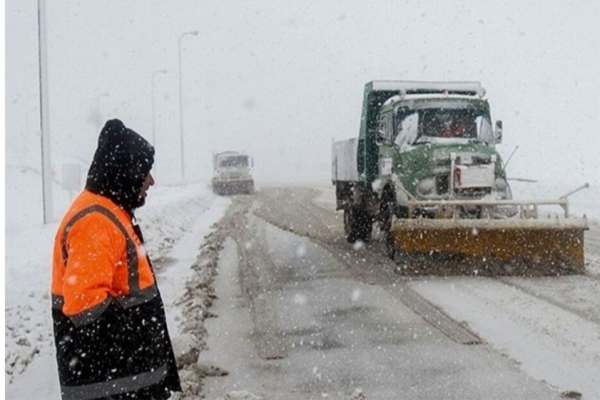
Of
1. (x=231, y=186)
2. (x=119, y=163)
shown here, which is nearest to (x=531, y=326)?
(x=119, y=163)

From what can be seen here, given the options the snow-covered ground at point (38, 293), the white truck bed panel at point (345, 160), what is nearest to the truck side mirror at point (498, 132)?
the white truck bed panel at point (345, 160)

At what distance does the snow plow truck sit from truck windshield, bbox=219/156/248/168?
2693 centimetres

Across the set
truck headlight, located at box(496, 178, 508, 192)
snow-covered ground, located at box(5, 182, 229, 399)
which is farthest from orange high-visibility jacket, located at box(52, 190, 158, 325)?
truck headlight, located at box(496, 178, 508, 192)

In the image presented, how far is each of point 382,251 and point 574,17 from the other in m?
97.8

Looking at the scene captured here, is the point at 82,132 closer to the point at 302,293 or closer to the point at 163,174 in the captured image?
the point at 163,174

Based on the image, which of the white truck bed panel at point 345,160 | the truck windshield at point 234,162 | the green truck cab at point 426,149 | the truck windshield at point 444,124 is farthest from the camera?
the truck windshield at point 234,162

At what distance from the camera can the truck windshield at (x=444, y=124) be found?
13094 mm

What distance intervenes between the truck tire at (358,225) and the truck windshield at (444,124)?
2.88 m

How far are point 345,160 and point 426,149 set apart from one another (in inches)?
154

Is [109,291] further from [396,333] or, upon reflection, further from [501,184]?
[501,184]

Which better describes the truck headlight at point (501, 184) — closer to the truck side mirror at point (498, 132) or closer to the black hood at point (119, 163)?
the truck side mirror at point (498, 132)

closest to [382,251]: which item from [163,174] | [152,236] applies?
[152,236]

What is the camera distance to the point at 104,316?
312cm

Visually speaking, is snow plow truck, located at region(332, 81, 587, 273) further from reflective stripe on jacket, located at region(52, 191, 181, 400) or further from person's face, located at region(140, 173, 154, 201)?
reflective stripe on jacket, located at region(52, 191, 181, 400)
